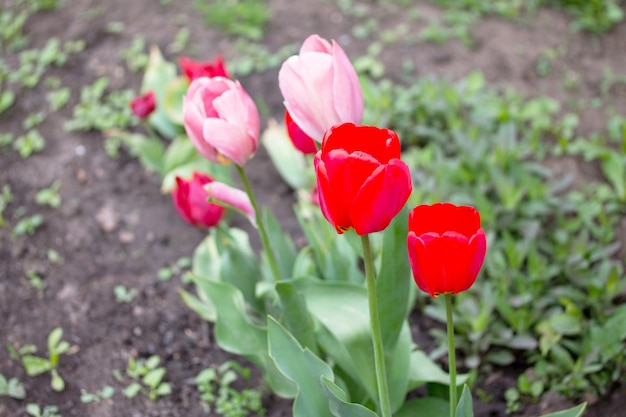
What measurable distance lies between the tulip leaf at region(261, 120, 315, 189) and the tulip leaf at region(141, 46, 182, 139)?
375mm

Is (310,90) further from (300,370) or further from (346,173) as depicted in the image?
(300,370)

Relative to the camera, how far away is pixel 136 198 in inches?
109

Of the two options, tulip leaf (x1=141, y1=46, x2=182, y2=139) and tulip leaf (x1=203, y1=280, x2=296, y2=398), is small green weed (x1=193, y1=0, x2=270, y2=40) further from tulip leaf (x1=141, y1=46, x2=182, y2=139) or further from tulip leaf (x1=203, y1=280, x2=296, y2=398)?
tulip leaf (x1=203, y1=280, x2=296, y2=398)

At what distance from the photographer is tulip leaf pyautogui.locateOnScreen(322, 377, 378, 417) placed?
4.44ft

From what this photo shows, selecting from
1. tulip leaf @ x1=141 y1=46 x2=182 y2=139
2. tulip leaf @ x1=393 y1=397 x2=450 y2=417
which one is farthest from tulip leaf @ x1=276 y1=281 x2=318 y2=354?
tulip leaf @ x1=141 y1=46 x2=182 y2=139

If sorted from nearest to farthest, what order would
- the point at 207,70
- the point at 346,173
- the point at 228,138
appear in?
1. the point at 346,173
2. the point at 228,138
3. the point at 207,70

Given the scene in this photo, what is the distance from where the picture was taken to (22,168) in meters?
2.88

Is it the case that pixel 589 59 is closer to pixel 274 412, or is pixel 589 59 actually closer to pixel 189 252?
pixel 189 252

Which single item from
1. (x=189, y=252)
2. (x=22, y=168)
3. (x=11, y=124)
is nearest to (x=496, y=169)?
(x=189, y=252)

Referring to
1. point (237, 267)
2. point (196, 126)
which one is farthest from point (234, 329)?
point (196, 126)

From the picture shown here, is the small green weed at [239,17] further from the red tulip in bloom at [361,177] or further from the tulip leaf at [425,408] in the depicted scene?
the red tulip in bloom at [361,177]

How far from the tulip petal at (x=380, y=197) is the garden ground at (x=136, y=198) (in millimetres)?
971

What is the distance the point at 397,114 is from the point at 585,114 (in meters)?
0.73

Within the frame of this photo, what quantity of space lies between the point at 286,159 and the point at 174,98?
47 cm
